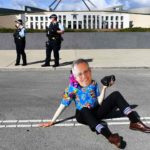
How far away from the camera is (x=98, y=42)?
778 inches

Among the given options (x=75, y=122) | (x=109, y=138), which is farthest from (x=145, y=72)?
(x=109, y=138)

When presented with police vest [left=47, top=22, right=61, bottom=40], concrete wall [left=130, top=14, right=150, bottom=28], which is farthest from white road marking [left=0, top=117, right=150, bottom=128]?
concrete wall [left=130, top=14, right=150, bottom=28]

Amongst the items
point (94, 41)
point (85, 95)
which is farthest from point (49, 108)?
point (94, 41)

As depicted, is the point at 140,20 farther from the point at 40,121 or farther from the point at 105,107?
the point at 105,107

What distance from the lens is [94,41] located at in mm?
19734

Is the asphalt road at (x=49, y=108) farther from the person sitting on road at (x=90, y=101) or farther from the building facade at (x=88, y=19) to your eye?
the building facade at (x=88, y=19)

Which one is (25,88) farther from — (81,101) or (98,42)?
(98,42)

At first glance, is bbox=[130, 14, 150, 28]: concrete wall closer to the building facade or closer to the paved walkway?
the building facade

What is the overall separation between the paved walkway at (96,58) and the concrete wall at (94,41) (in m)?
0.73

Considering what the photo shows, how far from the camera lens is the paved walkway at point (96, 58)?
547 inches

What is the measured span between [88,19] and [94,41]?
55.4 feet

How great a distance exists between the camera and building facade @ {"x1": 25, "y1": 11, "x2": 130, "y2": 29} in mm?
33938

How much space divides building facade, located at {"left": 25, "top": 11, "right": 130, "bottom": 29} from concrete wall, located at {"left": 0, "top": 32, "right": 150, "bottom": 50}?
13907mm

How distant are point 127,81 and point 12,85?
276cm
